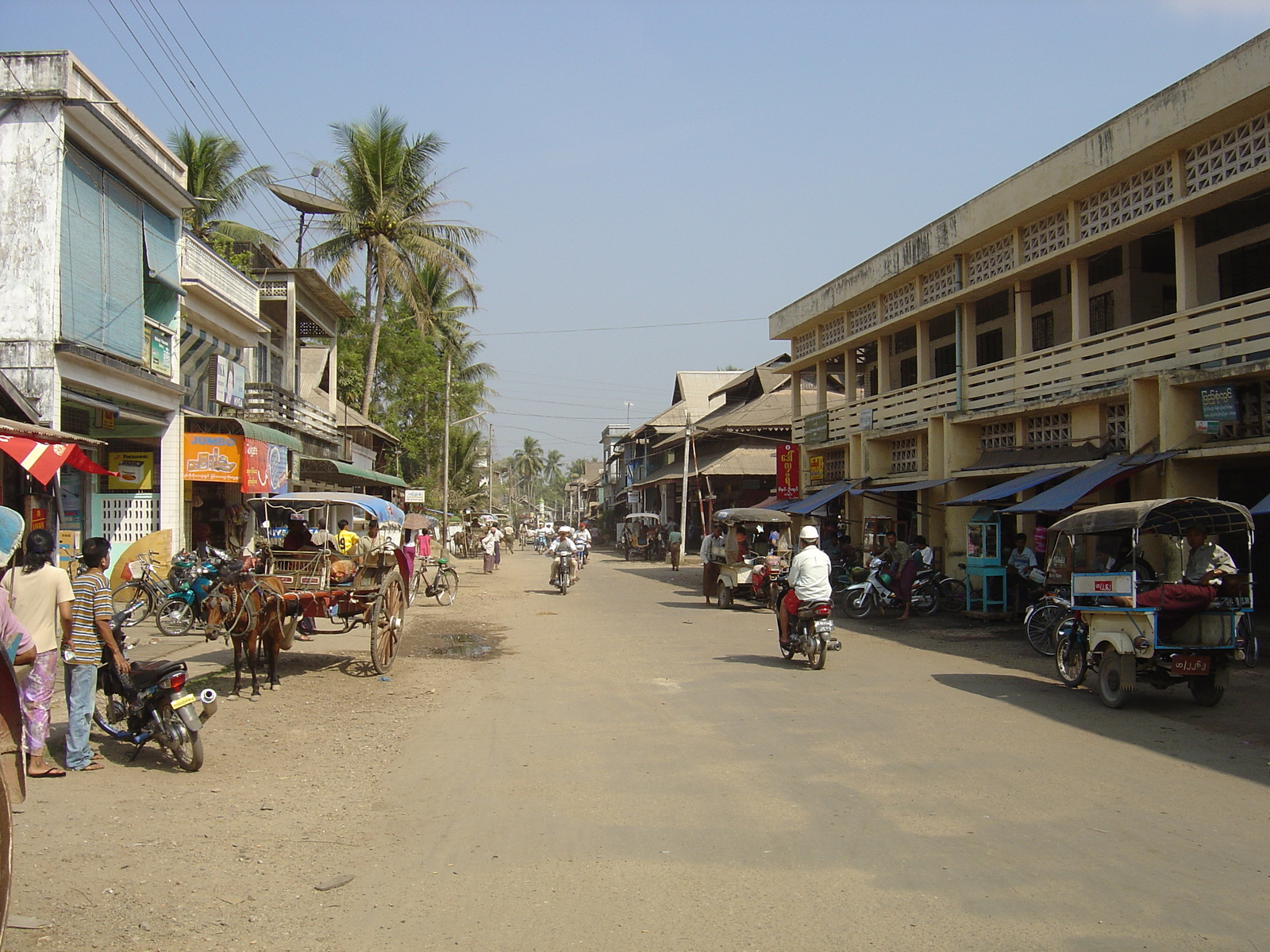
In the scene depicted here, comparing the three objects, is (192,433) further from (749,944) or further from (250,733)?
(749,944)

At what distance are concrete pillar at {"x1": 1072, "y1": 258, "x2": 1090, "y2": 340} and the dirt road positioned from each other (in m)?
9.25

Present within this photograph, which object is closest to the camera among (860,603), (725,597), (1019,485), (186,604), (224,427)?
(186,604)

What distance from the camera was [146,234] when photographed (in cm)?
1666

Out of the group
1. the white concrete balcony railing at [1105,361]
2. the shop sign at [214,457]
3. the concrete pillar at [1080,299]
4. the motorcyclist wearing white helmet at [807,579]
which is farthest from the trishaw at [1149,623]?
the shop sign at [214,457]

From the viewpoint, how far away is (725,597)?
70.6 ft

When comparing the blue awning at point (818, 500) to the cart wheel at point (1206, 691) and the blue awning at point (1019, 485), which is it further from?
the cart wheel at point (1206, 691)

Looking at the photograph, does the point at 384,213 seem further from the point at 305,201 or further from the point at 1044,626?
the point at 1044,626

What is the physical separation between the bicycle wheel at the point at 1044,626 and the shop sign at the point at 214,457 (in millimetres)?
14561

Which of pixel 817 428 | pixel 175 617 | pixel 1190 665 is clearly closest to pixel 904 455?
pixel 817 428

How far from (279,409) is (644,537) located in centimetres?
2843

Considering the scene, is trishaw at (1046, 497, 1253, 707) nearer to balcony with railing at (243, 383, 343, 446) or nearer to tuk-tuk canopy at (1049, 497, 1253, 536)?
tuk-tuk canopy at (1049, 497, 1253, 536)

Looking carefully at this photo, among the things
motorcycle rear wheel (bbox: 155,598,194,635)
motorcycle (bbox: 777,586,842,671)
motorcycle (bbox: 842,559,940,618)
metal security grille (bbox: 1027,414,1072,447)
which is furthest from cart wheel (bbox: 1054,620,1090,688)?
motorcycle rear wheel (bbox: 155,598,194,635)

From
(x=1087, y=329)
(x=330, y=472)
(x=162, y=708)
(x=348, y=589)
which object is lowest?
(x=162, y=708)

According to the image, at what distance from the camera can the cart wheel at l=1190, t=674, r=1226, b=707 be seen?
963 centimetres
